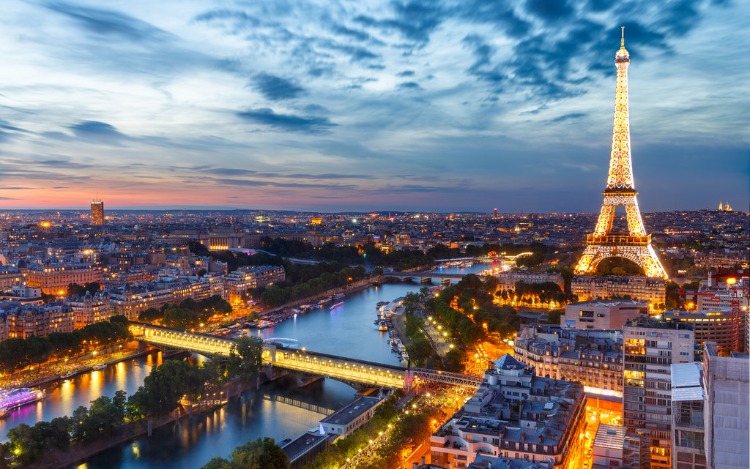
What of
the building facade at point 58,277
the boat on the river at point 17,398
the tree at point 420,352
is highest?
the building facade at point 58,277

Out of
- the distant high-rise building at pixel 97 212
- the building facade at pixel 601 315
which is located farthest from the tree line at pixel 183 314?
the distant high-rise building at pixel 97 212

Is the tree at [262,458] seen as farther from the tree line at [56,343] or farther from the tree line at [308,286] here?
the tree line at [308,286]

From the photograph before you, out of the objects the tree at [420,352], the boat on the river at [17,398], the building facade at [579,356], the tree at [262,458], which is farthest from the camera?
the tree at [420,352]

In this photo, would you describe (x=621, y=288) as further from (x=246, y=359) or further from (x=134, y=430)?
(x=134, y=430)

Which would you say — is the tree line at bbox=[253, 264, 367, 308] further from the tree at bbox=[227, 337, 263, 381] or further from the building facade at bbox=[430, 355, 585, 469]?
the building facade at bbox=[430, 355, 585, 469]

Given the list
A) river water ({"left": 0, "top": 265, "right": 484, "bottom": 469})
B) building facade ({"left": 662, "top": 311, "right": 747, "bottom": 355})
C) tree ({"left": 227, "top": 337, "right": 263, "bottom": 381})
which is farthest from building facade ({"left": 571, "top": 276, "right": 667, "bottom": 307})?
tree ({"left": 227, "top": 337, "right": 263, "bottom": 381})

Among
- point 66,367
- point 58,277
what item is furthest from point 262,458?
point 58,277
